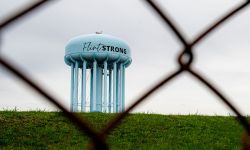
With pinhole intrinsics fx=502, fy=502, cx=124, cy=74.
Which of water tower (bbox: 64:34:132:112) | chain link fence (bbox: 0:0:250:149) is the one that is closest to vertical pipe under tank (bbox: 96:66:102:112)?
water tower (bbox: 64:34:132:112)

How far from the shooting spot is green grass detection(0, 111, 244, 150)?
181 inches

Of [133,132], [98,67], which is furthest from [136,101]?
[98,67]

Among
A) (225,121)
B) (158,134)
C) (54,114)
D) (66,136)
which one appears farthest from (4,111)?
(225,121)

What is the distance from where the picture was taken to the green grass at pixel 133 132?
461cm

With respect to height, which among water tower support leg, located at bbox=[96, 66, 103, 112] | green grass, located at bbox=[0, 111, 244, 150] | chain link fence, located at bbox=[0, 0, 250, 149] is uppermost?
water tower support leg, located at bbox=[96, 66, 103, 112]

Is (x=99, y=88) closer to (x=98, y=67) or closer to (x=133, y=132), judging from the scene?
(x=98, y=67)

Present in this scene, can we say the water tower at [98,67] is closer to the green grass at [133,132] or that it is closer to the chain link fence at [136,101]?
the green grass at [133,132]

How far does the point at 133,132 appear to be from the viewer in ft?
17.1

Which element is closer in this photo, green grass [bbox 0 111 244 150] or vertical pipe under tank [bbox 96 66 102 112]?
green grass [bbox 0 111 244 150]

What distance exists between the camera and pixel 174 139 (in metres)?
4.89

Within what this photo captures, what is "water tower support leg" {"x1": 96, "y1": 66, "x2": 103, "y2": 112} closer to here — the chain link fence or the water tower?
the water tower

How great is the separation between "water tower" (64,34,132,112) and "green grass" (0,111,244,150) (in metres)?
7.43

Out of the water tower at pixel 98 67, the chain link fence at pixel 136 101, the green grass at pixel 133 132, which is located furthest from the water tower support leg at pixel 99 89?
the chain link fence at pixel 136 101

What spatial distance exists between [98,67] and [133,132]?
9.68m
